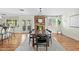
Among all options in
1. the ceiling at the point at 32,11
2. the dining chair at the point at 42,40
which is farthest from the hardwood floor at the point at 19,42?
the ceiling at the point at 32,11

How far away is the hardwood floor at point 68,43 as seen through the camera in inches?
101

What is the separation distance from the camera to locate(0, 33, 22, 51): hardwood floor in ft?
8.50

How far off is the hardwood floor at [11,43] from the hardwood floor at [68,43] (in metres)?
0.80

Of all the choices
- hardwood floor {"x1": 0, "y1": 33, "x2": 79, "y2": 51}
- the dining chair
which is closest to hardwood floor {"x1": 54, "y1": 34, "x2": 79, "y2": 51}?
hardwood floor {"x1": 0, "y1": 33, "x2": 79, "y2": 51}

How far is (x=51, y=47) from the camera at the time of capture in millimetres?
2719

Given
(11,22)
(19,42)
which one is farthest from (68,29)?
(11,22)

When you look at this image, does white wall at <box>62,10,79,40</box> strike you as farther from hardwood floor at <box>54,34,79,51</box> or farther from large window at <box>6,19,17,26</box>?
large window at <box>6,19,17,26</box>

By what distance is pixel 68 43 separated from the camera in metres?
2.62

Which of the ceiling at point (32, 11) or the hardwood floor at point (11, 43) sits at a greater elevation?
the ceiling at point (32, 11)

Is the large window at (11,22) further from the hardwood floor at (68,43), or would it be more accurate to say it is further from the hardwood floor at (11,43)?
the hardwood floor at (68,43)

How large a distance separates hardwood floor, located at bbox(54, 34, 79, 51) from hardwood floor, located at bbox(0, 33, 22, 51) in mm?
804
